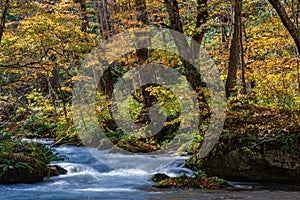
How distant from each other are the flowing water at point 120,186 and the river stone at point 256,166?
0.33 m

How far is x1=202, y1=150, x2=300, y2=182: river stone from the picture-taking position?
24.0ft

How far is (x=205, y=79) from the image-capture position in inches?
492

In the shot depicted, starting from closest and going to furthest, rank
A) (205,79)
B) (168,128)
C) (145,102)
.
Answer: (205,79), (168,128), (145,102)

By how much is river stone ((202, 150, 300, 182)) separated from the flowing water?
1.07 feet

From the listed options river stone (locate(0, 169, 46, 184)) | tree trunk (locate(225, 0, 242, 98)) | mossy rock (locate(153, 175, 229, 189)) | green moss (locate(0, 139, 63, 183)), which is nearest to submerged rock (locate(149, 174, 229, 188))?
mossy rock (locate(153, 175, 229, 189))

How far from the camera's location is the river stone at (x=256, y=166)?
7.33 metres

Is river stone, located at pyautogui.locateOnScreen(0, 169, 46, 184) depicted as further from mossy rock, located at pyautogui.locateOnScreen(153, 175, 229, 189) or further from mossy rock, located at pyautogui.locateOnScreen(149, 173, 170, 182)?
mossy rock, located at pyautogui.locateOnScreen(153, 175, 229, 189)

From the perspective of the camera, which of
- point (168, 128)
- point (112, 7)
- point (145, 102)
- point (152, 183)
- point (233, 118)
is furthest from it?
point (112, 7)

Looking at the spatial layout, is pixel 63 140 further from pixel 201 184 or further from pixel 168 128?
pixel 201 184

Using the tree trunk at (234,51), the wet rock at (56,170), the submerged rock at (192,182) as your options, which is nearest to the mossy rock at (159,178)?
the submerged rock at (192,182)

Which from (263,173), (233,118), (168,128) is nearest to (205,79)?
(168,128)

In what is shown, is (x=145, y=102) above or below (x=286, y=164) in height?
above

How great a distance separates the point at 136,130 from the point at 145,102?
4.02ft

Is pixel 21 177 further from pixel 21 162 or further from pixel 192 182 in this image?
pixel 192 182
